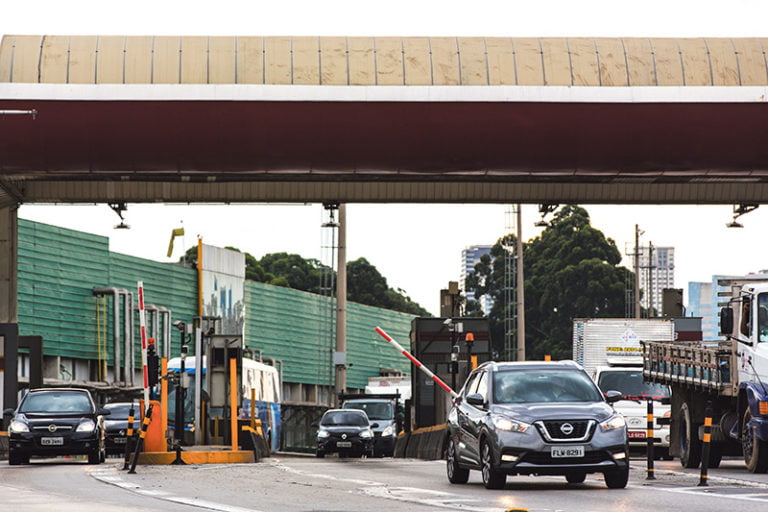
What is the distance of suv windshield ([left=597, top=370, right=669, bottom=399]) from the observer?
32.5m

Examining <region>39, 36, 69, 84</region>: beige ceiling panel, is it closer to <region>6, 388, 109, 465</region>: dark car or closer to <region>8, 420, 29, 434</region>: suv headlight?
<region>6, 388, 109, 465</region>: dark car

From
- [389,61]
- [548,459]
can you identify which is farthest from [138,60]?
[548,459]

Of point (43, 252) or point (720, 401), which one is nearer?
point (720, 401)

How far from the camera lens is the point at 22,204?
33.1 m

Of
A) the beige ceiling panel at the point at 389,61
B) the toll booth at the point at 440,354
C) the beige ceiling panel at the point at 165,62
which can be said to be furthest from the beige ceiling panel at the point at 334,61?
the toll booth at the point at 440,354

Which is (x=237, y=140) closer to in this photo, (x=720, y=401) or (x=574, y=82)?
(x=574, y=82)

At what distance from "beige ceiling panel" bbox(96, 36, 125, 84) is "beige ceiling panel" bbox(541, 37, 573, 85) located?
7.05m

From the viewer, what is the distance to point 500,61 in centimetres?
2638

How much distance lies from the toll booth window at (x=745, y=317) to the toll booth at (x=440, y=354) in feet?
42.3

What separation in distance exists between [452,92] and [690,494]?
1032 centimetres

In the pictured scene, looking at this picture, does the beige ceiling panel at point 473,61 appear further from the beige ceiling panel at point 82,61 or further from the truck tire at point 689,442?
the truck tire at point 689,442

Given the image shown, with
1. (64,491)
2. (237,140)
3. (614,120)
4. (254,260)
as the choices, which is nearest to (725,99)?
(614,120)

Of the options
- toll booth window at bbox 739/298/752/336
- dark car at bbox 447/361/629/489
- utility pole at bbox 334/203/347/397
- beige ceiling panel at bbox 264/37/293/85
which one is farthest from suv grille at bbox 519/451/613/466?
utility pole at bbox 334/203/347/397

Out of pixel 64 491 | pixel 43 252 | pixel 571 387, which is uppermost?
pixel 43 252
